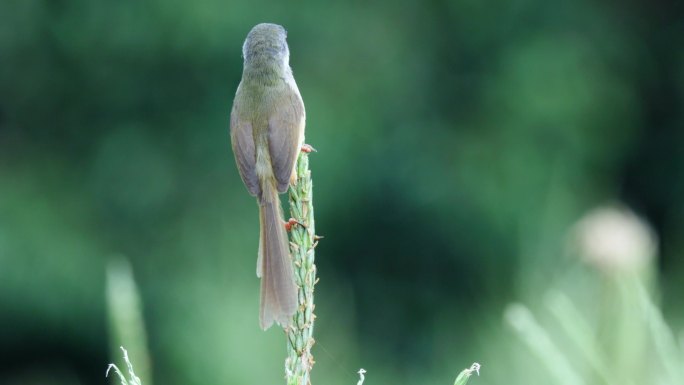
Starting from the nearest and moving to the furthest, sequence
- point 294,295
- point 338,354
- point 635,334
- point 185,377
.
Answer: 1. point 635,334
2. point 294,295
3. point 338,354
4. point 185,377

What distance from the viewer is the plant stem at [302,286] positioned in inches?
57.9

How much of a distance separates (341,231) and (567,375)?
258 inches

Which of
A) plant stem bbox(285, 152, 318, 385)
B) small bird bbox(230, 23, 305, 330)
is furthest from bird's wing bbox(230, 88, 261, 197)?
plant stem bbox(285, 152, 318, 385)

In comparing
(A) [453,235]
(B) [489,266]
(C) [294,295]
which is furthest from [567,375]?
(A) [453,235]

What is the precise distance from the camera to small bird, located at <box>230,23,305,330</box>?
113 inches

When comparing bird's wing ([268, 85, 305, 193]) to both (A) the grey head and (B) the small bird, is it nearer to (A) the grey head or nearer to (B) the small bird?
(B) the small bird

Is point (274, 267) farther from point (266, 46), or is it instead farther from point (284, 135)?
point (266, 46)

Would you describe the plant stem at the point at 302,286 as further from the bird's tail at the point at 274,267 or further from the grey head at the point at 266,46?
the grey head at the point at 266,46

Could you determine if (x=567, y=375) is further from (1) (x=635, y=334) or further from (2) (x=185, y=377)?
(2) (x=185, y=377)

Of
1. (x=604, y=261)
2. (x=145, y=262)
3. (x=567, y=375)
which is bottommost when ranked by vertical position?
Answer: (x=567, y=375)

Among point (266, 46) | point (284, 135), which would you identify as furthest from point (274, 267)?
point (266, 46)

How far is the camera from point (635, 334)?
4.70 ft

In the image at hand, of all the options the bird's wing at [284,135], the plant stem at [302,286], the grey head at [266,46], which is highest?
the grey head at [266,46]

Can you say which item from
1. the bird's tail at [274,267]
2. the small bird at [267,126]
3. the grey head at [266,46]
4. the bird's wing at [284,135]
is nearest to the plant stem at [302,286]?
the bird's tail at [274,267]
